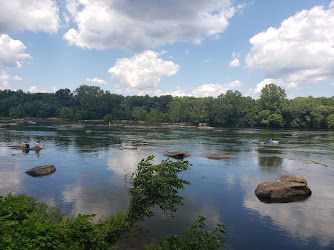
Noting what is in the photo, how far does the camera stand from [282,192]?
22547mm

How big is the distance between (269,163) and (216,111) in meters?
125

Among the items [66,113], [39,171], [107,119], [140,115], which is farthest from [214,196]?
[66,113]

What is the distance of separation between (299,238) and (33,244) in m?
15.6

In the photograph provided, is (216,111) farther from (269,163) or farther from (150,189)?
(150,189)

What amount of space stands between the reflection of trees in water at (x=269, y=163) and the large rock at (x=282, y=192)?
1084cm

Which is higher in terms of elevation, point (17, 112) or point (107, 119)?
point (17, 112)

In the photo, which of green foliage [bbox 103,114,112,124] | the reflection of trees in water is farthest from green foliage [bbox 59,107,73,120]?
the reflection of trees in water

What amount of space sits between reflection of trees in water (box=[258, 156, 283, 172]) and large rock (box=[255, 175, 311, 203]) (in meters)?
10.8

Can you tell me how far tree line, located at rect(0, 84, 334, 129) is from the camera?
147m

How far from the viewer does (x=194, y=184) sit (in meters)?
26.7

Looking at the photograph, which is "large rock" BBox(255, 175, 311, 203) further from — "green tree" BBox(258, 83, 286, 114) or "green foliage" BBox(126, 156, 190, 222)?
"green tree" BBox(258, 83, 286, 114)

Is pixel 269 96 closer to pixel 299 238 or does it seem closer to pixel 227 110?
pixel 227 110

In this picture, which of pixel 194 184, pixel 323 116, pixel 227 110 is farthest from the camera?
pixel 227 110

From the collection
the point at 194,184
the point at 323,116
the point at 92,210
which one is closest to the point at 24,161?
the point at 92,210
